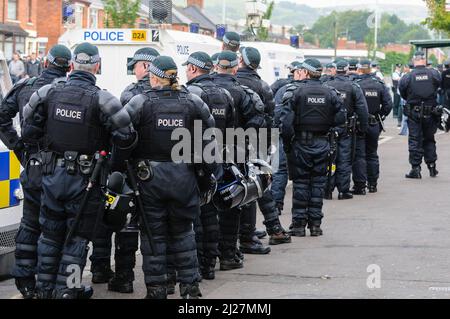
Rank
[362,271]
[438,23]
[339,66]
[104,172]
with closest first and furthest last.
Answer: [104,172] → [362,271] → [339,66] → [438,23]

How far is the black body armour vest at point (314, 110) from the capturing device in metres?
10.8

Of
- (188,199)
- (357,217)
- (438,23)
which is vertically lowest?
(357,217)

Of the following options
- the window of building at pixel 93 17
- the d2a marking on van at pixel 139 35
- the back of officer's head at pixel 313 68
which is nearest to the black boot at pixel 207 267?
the back of officer's head at pixel 313 68

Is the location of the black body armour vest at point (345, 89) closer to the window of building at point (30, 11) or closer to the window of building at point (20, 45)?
the window of building at point (20, 45)

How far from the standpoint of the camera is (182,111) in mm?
7414

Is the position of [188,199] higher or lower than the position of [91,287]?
higher

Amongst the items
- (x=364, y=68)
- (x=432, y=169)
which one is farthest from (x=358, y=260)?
(x=432, y=169)

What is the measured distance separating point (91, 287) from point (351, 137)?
7296 mm

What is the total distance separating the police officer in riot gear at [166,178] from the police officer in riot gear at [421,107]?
370 inches

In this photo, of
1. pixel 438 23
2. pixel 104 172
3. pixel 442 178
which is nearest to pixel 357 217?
pixel 442 178

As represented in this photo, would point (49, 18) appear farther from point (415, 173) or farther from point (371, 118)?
point (371, 118)

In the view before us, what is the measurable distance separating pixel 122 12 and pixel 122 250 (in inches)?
1331

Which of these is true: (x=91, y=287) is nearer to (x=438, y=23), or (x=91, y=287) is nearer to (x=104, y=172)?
(x=104, y=172)

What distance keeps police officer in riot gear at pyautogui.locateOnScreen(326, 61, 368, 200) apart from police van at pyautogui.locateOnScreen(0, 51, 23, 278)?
6.45m
